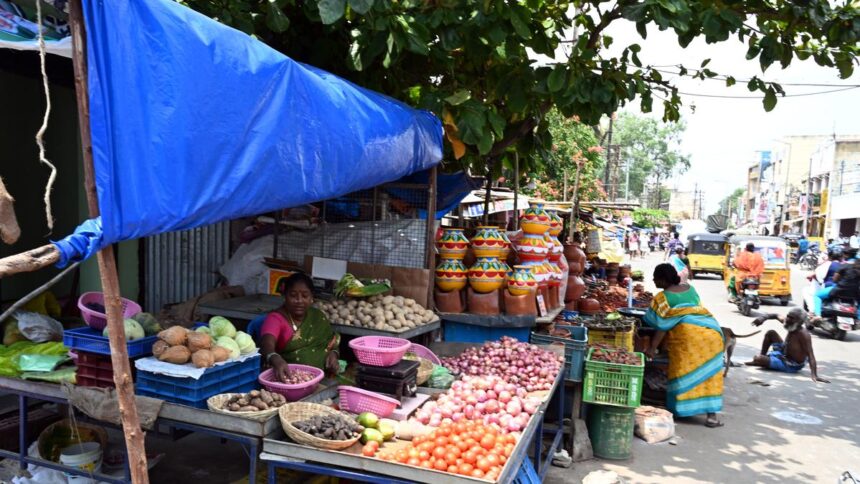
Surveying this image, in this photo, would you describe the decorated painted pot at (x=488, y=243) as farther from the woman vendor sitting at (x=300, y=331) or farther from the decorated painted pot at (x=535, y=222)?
the woman vendor sitting at (x=300, y=331)

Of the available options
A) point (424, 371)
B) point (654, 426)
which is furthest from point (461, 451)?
point (654, 426)

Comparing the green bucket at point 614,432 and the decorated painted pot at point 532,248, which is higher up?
the decorated painted pot at point 532,248

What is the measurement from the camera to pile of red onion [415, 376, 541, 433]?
388 centimetres

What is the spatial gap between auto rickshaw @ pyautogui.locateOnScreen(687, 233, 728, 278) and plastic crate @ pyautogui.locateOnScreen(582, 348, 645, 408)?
19128 mm

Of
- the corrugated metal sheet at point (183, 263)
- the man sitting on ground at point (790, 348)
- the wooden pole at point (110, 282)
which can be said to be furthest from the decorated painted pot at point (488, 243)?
the man sitting on ground at point (790, 348)

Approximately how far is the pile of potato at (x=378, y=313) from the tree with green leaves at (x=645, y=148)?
58.4 metres

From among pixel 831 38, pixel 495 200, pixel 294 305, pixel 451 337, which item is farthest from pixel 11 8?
pixel 495 200

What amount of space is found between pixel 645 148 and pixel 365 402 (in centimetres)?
6688

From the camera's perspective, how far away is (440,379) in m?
4.70

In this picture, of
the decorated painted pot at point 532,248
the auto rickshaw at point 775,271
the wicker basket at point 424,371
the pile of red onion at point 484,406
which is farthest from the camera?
the auto rickshaw at point 775,271

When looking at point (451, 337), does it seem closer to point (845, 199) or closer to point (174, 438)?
point (174, 438)

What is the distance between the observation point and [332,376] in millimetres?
4648

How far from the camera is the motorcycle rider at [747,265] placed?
1530 centimetres

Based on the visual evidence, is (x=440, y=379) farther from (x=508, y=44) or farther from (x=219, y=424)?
(x=508, y=44)
